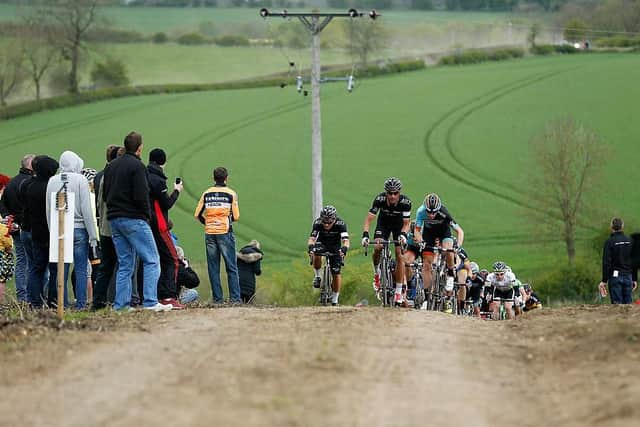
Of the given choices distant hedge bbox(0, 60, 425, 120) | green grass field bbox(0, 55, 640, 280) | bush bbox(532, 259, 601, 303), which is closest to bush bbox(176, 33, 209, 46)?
distant hedge bbox(0, 60, 425, 120)

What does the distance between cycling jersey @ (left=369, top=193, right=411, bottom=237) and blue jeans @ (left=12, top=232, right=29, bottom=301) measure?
519cm

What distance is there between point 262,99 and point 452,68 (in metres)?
16.3

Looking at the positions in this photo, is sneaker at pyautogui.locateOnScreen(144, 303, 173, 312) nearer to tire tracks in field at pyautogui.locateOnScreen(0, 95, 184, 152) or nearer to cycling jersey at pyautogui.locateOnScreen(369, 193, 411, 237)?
cycling jersey at pyautogui.locateOnScreen(369, 193, 411, 237)

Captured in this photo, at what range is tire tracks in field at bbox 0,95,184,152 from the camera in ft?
187

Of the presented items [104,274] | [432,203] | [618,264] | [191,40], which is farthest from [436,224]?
[191,40]

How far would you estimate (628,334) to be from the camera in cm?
1152

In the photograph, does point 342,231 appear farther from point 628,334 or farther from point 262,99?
point 262,99

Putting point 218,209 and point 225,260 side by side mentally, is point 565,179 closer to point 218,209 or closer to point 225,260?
point 225,260

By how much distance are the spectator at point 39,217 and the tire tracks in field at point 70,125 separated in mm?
40669

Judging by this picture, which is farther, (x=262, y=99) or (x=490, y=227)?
(x=262, y=99)

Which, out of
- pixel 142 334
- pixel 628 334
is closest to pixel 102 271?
pixel 142 334

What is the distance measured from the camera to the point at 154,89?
76062mm

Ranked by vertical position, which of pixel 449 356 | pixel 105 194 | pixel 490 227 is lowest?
pixel 490 227

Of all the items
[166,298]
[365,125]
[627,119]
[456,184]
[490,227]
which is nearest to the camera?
[166,298]
